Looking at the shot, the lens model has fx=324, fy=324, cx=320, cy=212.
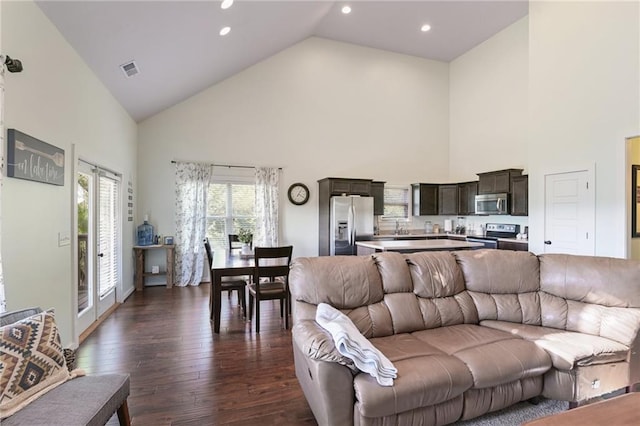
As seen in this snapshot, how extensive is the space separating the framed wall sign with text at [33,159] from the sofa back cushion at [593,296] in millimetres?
4157

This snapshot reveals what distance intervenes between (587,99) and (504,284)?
10.3 ft

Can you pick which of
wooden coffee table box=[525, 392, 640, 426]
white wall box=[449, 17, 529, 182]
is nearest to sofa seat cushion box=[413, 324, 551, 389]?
wooden coffee table box=[525, 392, 640, 426]

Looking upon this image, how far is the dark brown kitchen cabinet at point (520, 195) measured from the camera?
19.4 ft

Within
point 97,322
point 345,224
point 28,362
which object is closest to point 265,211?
point 345,224

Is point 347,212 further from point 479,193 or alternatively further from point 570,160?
point 570,160

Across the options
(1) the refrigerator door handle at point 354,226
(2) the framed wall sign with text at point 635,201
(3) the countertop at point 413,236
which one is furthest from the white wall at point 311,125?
(2) the framed wall sign with text at point 635,201

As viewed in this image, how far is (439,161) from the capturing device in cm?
808

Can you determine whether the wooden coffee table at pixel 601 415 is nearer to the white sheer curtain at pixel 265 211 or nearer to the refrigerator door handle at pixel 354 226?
the refrigerator door handle at pixel 354 226

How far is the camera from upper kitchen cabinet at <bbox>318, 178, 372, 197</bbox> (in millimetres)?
6590

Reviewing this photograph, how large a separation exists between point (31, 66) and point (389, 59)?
691 cm

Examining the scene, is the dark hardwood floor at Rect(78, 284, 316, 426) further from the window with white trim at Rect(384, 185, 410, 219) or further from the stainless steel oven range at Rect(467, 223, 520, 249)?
the stainless steel oven range at Rect(467, 223, 520, 249)

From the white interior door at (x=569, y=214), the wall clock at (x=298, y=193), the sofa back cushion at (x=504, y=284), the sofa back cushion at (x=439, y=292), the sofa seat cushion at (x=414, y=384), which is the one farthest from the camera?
the wall clock at (x=298, y=193)

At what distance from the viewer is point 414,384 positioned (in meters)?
1.78

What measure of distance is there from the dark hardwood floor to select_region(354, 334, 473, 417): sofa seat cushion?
66cm
